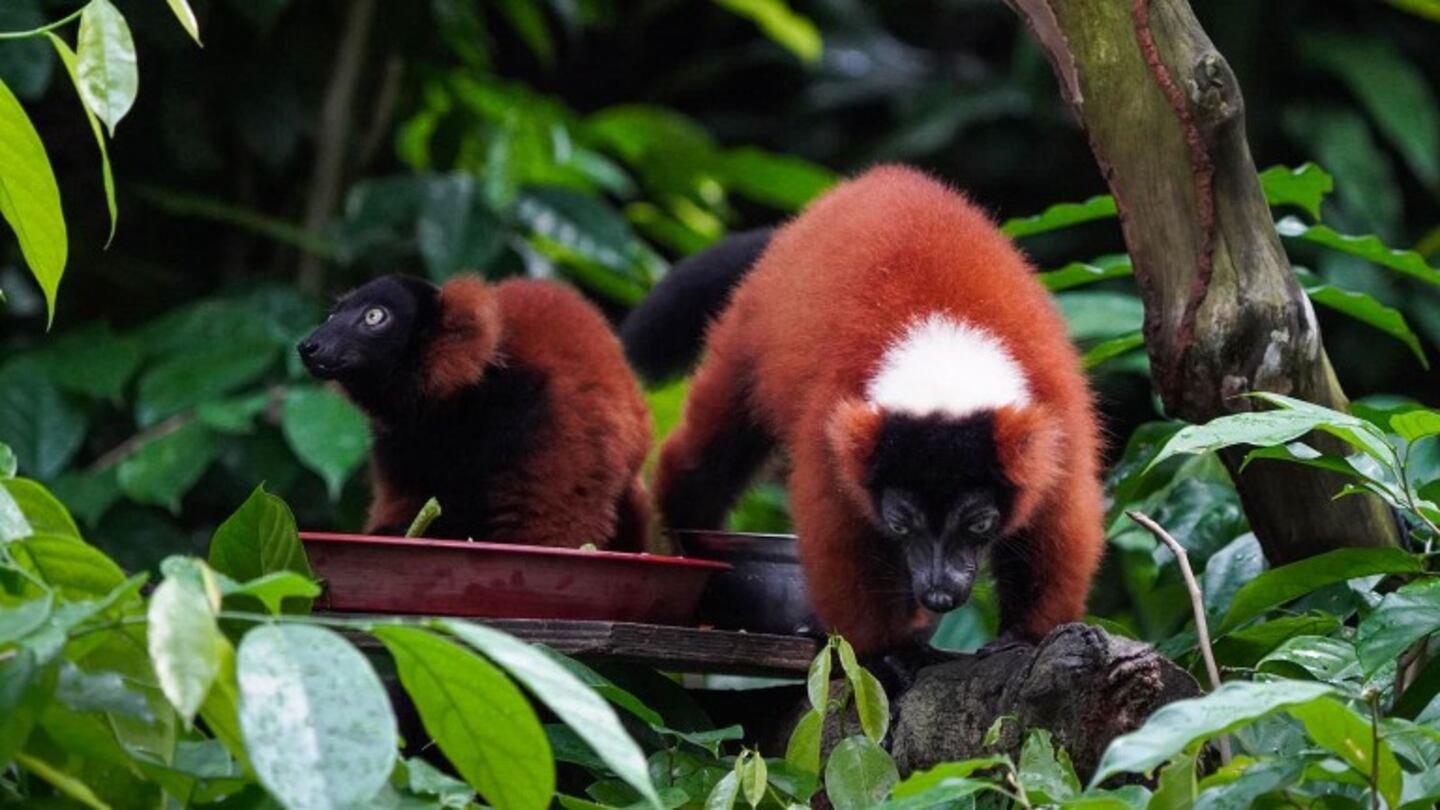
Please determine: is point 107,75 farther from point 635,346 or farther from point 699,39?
point 699,39

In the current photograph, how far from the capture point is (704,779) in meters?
2.56

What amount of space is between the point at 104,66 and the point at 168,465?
2733mm

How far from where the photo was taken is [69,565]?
1884 mm

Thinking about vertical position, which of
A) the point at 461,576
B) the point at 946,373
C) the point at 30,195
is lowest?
the point at 461,576

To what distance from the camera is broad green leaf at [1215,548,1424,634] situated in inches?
104

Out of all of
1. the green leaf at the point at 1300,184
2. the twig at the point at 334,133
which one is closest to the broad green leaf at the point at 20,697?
the green leaf at the point at 1300,184

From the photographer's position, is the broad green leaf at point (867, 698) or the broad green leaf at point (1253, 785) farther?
the broad green leaf at point (867, 698)

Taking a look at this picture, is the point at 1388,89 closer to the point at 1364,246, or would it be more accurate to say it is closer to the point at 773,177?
the point at 773,177

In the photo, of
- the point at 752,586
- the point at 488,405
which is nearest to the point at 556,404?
the point at 488,405

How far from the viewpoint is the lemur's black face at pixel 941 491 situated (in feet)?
9.46

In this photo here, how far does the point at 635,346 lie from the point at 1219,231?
60.9 inches

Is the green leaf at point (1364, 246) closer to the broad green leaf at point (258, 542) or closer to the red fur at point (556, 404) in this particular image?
the red fur at point (556, 404)

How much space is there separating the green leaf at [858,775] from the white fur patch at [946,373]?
2.16 feet

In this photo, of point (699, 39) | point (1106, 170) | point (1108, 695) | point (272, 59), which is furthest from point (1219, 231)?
point (699, 39)
